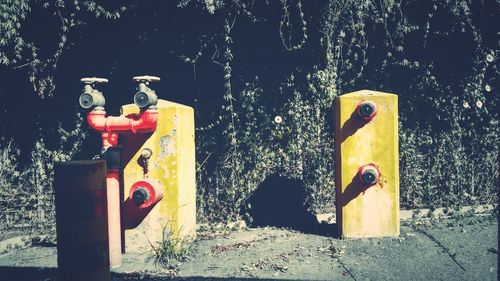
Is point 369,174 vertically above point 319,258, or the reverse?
point 369,174

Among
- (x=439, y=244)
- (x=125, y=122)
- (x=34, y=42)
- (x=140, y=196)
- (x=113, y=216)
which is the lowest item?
(x=439, y=244)

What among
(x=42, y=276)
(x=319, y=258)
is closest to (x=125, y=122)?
(x=42, y=276)

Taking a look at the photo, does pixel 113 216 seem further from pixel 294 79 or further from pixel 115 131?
pixel 294 79

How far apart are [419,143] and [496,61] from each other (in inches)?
87.8

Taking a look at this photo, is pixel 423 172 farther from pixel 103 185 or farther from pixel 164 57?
pixel 103 185

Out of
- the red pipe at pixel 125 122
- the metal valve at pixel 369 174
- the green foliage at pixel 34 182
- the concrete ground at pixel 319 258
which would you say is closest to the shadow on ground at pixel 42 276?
the concrete ground at pixel 319 258

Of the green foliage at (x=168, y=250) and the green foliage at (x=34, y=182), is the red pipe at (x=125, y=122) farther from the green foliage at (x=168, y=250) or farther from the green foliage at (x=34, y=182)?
the green foliage at (x=34, y=182)

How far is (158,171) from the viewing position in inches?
193

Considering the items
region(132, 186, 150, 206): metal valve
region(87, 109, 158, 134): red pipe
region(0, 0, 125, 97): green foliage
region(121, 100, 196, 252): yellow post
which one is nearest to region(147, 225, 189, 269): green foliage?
region(121, 100, 196, 252): yellow post

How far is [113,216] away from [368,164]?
3.59 meters

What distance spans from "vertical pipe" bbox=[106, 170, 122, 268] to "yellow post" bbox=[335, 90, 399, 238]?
3.15 metres

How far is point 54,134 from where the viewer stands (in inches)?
257

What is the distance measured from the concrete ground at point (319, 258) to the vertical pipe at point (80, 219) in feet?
6.52

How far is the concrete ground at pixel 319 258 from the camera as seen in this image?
419 centimetres
